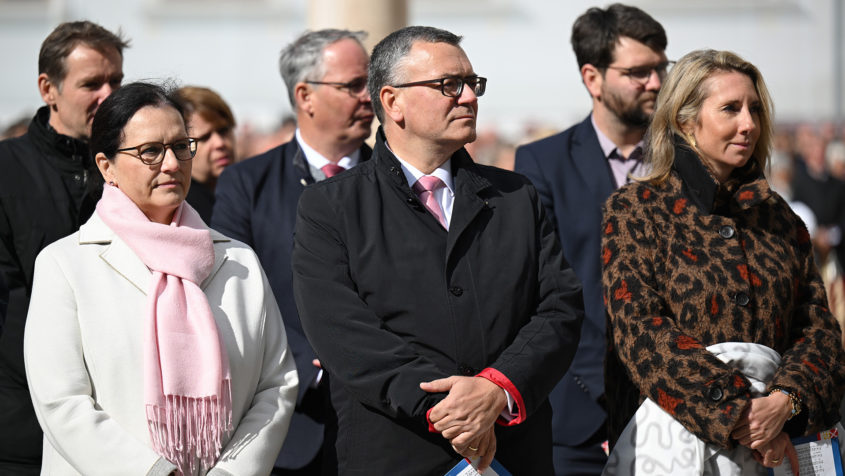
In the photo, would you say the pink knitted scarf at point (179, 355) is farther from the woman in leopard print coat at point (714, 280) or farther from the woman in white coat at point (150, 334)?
the woman in leopard print coat at point (714, 280)

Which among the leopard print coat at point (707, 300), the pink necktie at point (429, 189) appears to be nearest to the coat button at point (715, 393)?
the leopard print coat at point (707, 300)

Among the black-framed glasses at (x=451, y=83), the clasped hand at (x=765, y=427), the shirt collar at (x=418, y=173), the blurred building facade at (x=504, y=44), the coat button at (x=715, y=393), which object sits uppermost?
the black-framed glasses at (x=451, y=83)

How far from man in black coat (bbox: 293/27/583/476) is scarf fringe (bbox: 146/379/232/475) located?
1.10 feet

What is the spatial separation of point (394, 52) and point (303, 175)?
1.05 meters

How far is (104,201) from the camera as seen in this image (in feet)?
11.4

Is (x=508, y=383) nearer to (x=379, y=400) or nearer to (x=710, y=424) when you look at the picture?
(x=379, y=400)

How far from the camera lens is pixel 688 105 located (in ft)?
12.9

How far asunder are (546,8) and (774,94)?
15.1ft

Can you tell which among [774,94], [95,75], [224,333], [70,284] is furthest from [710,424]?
[774,94]

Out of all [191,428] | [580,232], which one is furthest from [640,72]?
[191,428]

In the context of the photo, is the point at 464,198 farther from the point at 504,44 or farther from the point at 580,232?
the point at 504,44

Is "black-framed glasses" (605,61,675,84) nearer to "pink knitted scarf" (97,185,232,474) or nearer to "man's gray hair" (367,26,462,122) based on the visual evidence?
"man's gray hair" (367,26,462,122)

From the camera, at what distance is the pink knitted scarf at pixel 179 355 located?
10.6 feet

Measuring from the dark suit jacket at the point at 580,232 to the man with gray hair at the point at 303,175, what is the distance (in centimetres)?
75
